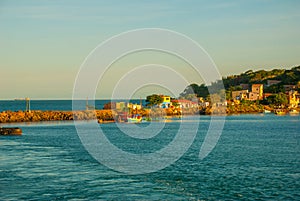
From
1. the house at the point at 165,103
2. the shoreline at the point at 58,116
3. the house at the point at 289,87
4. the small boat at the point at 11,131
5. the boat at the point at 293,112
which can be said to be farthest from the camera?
the house at the point at 289,87

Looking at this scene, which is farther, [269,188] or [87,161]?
[87,161]

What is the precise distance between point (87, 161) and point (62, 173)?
5.06 m

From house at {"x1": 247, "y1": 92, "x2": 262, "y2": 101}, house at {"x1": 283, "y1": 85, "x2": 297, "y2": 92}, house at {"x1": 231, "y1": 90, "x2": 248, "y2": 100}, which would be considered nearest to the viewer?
house at {"x1": 247, "y1": 92, "x2": 262, "y2": 101}

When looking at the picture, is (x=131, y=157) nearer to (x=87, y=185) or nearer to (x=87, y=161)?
(x=87, y=161)

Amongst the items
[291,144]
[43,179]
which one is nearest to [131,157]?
[43,179]

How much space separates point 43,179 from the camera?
23.6 meters

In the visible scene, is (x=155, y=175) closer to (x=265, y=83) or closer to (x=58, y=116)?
(x=58, y=116)

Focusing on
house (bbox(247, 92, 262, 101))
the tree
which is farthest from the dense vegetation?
the tree

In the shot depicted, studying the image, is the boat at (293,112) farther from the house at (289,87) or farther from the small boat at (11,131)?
the small boat at (11,131)

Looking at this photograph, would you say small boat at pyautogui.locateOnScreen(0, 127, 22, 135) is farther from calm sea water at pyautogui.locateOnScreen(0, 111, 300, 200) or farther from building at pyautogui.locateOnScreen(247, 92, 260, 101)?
building at pyautogui.locateOnScreen(247, 92, 260, 101)

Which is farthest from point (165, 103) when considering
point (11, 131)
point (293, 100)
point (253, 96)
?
point (11, 131)

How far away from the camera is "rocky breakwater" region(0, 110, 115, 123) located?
80.8 m

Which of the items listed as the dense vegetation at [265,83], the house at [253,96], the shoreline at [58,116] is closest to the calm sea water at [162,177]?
the shoreline at [58,116]

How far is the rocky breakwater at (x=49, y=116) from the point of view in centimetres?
8075
